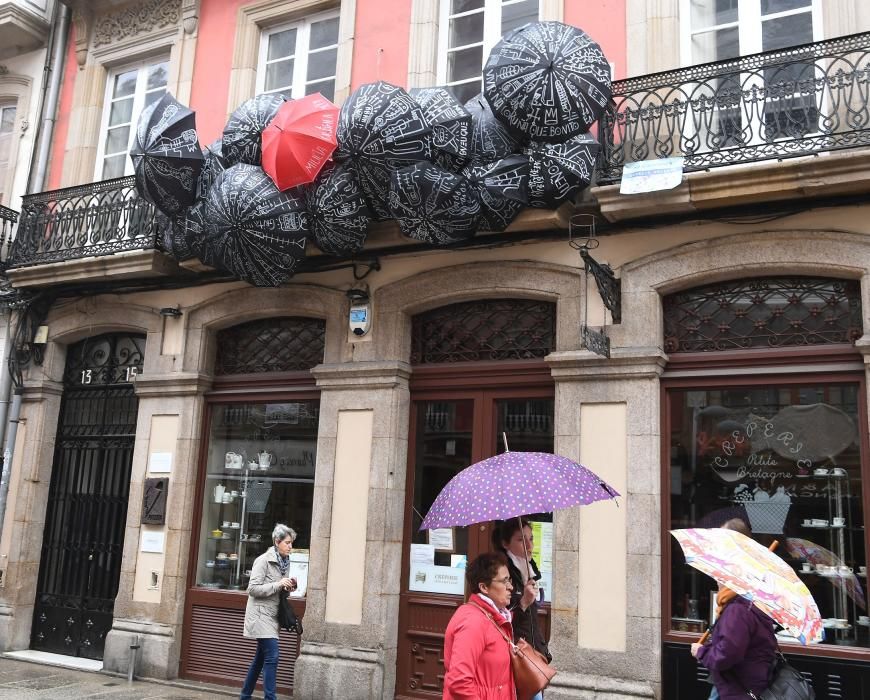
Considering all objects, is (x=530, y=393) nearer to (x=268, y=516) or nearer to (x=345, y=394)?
(x=345, y=394)

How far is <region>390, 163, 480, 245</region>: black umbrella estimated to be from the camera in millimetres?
7418

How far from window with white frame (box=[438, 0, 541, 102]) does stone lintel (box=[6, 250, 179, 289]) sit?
143 inches

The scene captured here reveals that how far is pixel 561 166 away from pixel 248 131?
10.4 ft

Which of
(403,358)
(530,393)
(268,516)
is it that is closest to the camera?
(530,393)

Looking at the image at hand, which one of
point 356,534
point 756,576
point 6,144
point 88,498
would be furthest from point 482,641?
point 6,144

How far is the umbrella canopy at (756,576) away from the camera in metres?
3.86

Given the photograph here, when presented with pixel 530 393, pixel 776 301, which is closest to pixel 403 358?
pixel 530 393

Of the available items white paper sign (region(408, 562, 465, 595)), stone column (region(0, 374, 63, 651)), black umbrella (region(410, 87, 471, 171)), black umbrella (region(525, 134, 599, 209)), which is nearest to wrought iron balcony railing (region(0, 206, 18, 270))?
stone column (region(0, 374, 63, 651))

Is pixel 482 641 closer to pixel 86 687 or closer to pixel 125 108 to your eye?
pixel 86 687

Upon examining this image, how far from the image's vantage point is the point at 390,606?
26.7 feet

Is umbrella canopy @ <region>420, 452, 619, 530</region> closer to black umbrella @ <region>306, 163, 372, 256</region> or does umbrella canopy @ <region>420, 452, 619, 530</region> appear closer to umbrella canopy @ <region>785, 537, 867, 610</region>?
umbrella canopy @ <region>785, 537, 867, 610</region>

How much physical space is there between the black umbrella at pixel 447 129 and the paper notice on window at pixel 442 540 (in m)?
3.34

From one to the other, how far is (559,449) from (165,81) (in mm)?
7317

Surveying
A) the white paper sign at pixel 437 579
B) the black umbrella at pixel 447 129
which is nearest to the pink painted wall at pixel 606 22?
the black umbrella at pixel 447 129
